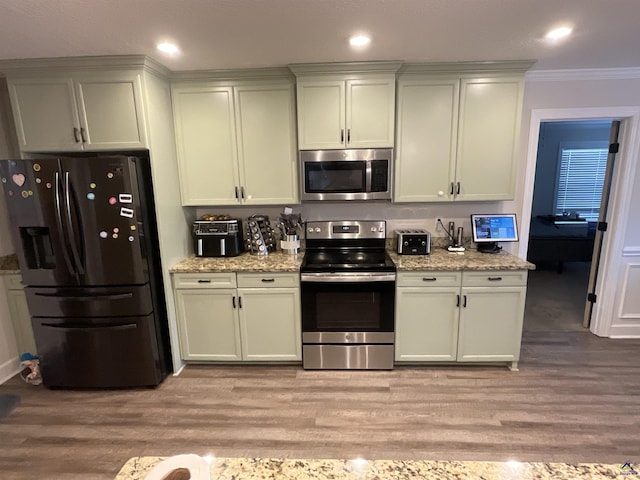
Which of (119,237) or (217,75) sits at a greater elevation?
(217,75)

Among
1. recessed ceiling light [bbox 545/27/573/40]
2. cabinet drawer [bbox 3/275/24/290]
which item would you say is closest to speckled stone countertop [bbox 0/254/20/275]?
cabinet drawer [bbox 3/275/24/290]

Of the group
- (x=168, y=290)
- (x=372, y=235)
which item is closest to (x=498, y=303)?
(x=372, y=235)

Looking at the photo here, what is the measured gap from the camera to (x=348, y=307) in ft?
8.64

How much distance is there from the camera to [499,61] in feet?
8.34

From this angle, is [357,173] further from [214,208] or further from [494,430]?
[494,430]

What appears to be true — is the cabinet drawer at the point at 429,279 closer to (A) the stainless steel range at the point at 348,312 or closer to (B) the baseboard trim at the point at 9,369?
(A) the stainless steel range at the point at 348,312

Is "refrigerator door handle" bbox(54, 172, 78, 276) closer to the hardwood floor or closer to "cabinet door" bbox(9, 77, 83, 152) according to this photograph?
"cabinet door" bbox(9, 77, 83, 152)

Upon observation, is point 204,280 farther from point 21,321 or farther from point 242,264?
point 21,321

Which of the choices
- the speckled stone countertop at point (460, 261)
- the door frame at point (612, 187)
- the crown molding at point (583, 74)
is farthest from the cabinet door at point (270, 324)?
the crown molding at point (583, 74)

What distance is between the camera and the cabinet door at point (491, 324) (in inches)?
102

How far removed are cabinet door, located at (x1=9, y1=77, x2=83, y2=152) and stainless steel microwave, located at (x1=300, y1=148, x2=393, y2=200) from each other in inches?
68.7

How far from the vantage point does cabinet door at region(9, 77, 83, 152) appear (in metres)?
2.38

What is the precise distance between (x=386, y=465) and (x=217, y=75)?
2.86 m

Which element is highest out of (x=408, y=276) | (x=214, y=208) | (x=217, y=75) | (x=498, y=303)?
(x=217, y=75)
